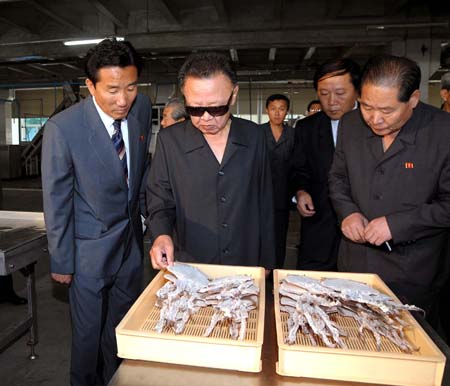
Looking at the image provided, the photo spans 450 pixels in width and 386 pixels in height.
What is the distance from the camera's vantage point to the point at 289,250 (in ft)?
16.0

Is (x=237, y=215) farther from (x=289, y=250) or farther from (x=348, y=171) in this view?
(x=289, y=250)

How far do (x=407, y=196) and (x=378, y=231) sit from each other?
187mm

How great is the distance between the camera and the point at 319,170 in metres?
2.24

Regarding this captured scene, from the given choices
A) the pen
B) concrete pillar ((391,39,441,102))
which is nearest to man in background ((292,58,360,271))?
the pen

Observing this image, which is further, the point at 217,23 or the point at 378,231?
the point at 217,23

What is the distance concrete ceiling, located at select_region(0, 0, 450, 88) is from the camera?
20.9ft

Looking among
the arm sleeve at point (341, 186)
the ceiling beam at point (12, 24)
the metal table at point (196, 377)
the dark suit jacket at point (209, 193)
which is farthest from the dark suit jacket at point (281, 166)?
the ceiling beam at point (12, 24)

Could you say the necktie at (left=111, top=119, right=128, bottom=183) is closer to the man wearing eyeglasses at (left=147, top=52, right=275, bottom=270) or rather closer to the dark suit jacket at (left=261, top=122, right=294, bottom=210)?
the man wearing eyeglasses at (left=147, top=52, right=275, bottom=270)

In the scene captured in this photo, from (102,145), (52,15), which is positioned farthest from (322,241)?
(52,15)

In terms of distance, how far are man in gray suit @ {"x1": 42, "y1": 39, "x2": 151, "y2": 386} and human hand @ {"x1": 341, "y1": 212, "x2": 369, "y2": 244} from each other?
3.08 ft

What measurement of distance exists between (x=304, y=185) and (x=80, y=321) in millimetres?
1361

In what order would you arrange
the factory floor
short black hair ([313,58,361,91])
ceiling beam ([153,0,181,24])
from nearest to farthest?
short black hair ([313,58,361,91]) < the factory floor < ceiling beam ([153,0,181,24])

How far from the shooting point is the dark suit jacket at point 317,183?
222 cm

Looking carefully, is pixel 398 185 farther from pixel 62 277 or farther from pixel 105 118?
pixel 62 277
